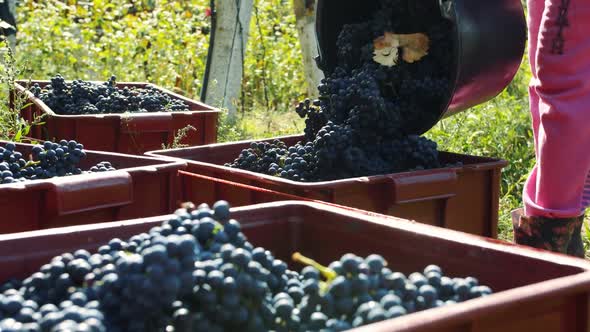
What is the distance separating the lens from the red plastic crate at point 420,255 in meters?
1.19

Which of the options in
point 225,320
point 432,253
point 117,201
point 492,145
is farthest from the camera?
point 492,145

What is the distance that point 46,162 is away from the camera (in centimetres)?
268

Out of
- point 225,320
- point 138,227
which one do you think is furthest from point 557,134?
point 225,320

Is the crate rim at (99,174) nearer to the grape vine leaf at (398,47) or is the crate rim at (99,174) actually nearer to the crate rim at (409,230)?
the crate rim at (409,230)

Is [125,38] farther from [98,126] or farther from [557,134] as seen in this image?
[557,134]

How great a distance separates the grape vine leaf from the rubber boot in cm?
75

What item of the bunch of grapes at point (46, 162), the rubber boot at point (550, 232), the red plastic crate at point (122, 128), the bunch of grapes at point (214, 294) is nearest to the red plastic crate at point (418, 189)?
the rubber boot at point (550, 232)

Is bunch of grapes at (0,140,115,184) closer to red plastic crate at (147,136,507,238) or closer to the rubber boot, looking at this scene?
red plastic crate at (147,136,507,238)

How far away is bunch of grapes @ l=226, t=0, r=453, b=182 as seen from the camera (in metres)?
2.86

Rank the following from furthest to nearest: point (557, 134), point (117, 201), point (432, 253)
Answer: point (557, 134) → point (117, 201) → point (432, 253)

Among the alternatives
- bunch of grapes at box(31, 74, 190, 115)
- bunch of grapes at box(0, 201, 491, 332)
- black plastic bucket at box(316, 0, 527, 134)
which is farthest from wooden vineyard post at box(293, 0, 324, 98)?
bunch of grapes at box(0, 201, 491, 332)

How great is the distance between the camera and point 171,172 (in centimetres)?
252

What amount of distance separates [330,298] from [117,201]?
1232mm

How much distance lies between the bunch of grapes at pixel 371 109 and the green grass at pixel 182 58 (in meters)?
2.42
